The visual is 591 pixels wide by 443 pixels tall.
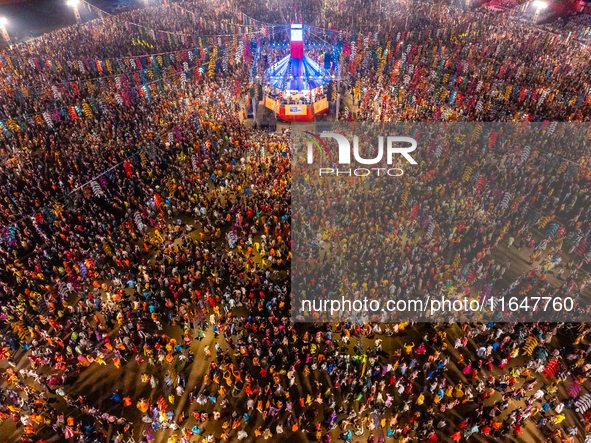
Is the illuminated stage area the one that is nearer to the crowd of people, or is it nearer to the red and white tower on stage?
the red and white tower on stage

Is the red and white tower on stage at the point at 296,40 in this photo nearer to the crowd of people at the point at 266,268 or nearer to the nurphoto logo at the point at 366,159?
the crowd of people at the point at 266,268

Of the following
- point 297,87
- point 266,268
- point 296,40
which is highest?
point 296,40

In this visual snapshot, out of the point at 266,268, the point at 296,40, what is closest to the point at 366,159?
the point at 266,268

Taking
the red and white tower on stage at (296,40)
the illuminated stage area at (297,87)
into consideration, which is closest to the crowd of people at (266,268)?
the illuminated stage area at (297,87)

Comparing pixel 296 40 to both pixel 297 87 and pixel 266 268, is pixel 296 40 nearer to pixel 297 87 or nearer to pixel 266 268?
pixel 297 87

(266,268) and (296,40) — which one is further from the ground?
(296,40)

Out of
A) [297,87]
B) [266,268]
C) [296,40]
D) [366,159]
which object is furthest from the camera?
[296,40]

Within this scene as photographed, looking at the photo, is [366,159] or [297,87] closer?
[366,159]
